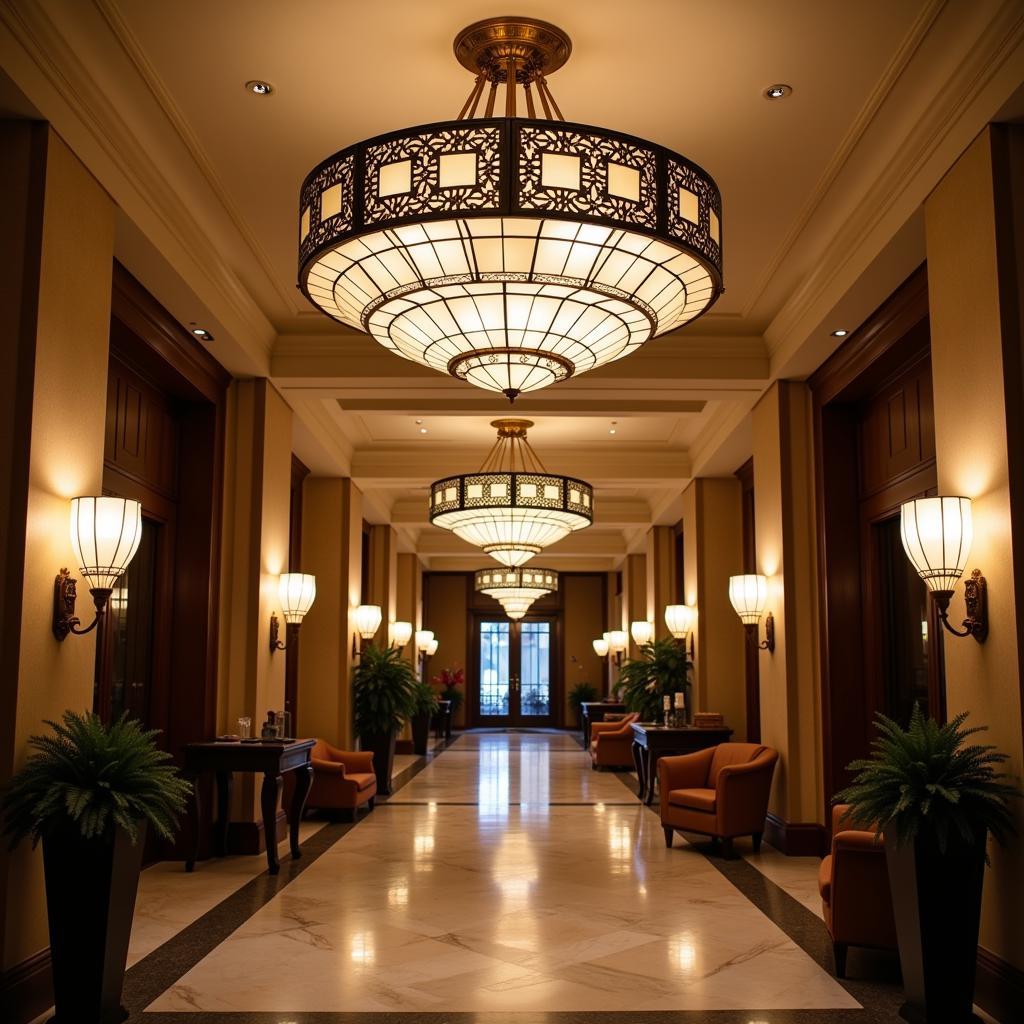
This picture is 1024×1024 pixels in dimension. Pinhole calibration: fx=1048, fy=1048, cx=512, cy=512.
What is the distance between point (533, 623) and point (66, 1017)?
20.3 meters

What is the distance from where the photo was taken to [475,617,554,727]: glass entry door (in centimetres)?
2388

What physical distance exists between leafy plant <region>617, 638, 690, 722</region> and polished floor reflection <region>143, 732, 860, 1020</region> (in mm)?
2760

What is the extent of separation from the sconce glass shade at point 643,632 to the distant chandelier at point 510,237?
36.4 ft

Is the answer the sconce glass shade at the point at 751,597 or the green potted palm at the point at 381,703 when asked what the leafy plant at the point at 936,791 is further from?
the green potted palm at the point at 381,703

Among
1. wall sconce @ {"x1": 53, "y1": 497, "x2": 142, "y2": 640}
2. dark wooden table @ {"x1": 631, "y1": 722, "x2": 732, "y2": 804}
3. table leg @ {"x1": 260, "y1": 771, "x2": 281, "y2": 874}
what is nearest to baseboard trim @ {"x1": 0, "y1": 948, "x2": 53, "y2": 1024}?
wall sconce @ {"x1": 53, "y1": 497, "x2": 142, "y2": 640}

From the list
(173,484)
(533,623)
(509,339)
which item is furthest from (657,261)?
(533,623)

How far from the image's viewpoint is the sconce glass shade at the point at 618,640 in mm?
18766

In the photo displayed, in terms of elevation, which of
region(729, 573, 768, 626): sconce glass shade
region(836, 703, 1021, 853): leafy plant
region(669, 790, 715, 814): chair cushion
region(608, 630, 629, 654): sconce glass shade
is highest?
region(729, 573, 768, 626): sconce glass shade

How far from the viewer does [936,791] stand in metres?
3.95

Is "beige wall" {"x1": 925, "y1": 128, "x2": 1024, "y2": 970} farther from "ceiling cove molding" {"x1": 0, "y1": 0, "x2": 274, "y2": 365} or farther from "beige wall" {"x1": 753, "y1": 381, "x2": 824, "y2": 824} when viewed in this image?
"ceiling cove molding" {"x1": 0, "y1": 0, "x2": 274, "y2": 365}

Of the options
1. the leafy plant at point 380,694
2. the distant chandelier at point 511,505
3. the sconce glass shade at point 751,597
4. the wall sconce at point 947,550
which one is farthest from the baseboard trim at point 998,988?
the leafy plant at point 380,694

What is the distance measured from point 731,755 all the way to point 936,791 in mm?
4739

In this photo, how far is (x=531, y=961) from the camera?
16.2ft

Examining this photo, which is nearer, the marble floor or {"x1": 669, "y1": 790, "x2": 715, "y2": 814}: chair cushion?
the marble floor
